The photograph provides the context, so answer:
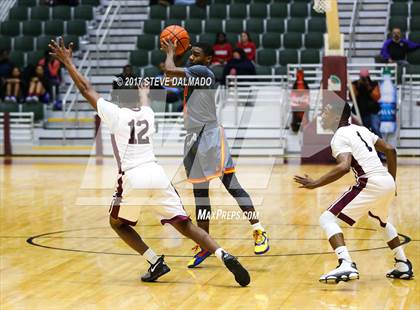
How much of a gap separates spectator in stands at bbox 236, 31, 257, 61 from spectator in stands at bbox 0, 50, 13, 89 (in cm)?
571

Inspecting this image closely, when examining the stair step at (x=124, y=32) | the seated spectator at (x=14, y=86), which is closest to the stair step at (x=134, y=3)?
the stair step at (x=124, y=32)

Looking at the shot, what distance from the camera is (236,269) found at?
702 centimetres

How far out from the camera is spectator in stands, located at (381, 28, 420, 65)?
69.5 ft

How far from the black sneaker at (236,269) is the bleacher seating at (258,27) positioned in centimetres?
1522

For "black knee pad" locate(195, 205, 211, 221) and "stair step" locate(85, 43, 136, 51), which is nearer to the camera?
"black knee pad" locate(195, 205, 211, 221)

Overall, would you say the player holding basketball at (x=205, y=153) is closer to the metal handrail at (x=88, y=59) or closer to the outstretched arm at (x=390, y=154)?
the outstretched arm at (x=390, y=154)

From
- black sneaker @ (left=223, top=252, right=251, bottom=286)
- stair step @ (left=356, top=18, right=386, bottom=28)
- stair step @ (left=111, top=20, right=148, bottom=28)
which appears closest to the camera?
black sneaker @ (left=223, top=252, right=251, bottom=286)

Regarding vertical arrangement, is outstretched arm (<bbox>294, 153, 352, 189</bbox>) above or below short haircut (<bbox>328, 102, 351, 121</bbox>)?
below

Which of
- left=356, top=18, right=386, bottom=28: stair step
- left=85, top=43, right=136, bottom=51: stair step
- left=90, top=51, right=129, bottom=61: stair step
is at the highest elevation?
left=356, top=18, right=386, bottom=28: stair step

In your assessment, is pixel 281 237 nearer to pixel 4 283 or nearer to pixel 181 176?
pixel 4 283

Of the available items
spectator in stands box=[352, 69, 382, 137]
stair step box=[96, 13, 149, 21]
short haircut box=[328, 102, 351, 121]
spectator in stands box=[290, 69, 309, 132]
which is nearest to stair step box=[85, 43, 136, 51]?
stair step box=[96, 13, 149, 21]

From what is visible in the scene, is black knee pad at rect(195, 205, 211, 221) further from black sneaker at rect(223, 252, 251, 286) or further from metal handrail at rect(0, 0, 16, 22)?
metal handrail at rect(0, 0, 16, 22)

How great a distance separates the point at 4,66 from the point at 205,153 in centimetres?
1566

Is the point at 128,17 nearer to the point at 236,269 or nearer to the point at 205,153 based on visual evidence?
the point at 205,153
